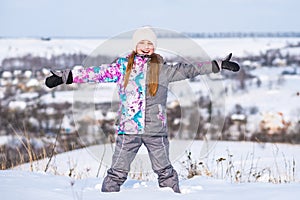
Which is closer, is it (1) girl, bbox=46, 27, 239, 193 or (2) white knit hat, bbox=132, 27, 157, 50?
(1) girl, bbox=46, 27, 239, 193

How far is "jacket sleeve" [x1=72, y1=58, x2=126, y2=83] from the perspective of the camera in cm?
332

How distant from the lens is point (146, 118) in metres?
3.31

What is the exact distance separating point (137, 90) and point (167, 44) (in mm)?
612

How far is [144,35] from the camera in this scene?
3412 millimetres

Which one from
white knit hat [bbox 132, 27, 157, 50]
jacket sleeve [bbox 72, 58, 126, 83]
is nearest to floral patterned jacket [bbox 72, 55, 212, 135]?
jacket sleeve [bbox 72, 58, 126, 83]

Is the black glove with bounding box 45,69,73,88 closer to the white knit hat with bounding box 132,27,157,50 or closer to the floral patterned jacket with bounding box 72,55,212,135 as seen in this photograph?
the floral patterned jacket with bounding box 72,55,212,135

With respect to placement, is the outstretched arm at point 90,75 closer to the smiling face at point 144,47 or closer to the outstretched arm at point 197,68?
the smiling face at point 144,47

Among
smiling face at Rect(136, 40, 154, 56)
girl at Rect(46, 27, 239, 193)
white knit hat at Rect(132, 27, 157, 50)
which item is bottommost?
girl at Rect(46, 27, 239, 193)

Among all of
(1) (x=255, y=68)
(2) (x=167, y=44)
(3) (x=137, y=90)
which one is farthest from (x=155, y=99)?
(1) (x=255, y=68)

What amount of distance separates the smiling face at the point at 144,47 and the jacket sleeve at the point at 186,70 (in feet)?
0.50

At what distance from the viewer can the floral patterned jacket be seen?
10.9ft

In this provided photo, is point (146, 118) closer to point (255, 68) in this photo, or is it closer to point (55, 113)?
point (55, 113)

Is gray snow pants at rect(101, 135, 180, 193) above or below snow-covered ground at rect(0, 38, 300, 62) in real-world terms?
below

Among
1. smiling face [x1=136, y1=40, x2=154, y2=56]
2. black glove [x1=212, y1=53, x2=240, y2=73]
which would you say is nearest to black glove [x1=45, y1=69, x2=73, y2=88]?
smiling face [x1=136, y1=40, x2=154, y2=56]
